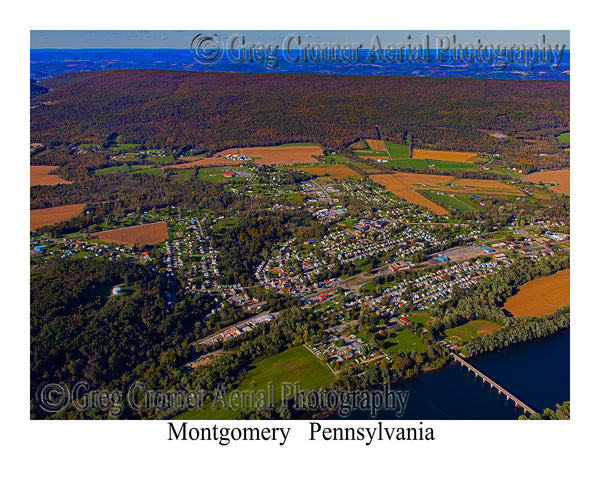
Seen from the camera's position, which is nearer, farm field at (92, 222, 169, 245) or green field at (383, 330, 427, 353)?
green field at (383, 330, 427, 353)

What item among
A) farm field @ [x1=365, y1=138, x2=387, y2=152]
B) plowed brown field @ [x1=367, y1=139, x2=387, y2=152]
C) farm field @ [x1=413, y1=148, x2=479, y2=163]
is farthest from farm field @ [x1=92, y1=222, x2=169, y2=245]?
farm field @ [x1=413, y1=148, x2=479, y2=163]

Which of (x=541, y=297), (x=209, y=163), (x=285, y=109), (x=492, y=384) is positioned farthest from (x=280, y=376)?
(x=285, y=109)

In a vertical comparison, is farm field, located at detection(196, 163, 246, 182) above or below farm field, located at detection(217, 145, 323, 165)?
below

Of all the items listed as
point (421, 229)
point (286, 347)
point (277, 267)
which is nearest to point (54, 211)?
point (277, 267)

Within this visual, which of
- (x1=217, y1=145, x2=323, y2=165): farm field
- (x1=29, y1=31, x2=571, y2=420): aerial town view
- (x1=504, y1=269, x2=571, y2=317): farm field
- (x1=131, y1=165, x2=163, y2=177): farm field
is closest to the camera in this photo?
(x1=29, y1=31, x2=571, y2=420): aerial town view

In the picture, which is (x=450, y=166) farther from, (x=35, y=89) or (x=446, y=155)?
(x=35, y=89)

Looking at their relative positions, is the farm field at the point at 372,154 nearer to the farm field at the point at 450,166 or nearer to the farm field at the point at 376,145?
the farm field at the point at 376,145

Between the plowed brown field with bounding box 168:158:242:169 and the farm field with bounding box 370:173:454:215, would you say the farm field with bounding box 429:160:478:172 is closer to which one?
the farm field with bounding box 370:173:454:215
